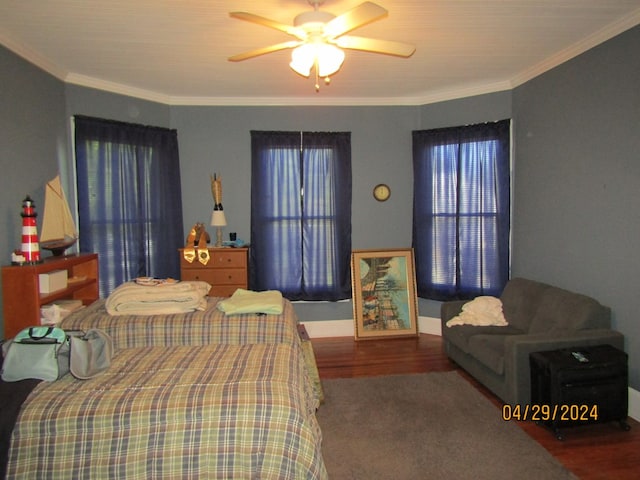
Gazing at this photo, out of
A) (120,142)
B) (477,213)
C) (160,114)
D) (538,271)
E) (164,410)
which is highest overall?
(160,114)

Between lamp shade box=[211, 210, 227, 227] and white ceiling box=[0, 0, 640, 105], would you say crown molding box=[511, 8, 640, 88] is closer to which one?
white ceiling box=[0, 0, 640, 105]

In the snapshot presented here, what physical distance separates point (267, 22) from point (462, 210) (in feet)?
10.9

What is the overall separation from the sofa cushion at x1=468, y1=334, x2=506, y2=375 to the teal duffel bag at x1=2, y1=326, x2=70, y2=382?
2.86 metres

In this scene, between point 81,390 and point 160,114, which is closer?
point 81,390

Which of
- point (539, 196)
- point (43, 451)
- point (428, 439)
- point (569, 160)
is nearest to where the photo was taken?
point (43, 451)

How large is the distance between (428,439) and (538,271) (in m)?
2.25

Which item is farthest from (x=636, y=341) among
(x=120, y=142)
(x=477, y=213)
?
(x=120, y=142)

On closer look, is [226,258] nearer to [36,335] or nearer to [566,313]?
[36,335]

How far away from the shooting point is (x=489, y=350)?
333 cm

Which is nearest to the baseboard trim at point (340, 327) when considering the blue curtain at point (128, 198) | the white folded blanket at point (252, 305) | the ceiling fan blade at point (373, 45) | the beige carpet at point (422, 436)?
the beige carpet at point (422, 436)

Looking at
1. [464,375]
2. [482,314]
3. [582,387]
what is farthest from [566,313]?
[464,375]

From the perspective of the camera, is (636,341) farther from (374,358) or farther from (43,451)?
(43,451)

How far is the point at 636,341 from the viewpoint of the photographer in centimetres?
306

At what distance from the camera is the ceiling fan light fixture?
254 cm
